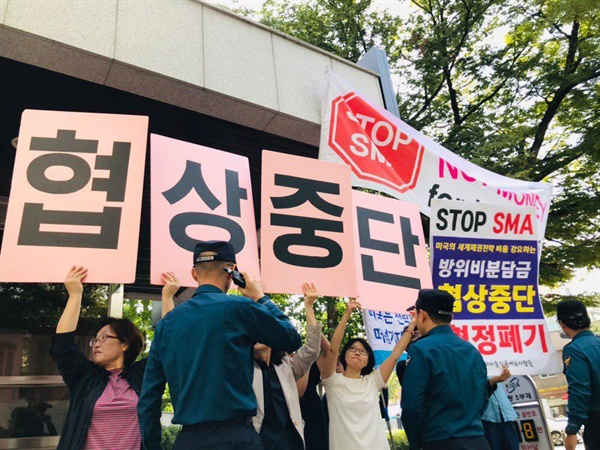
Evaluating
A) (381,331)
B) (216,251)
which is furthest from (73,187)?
(381,331)

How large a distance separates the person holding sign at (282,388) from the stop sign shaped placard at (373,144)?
2.12 metres

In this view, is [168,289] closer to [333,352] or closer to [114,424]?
[114,424]

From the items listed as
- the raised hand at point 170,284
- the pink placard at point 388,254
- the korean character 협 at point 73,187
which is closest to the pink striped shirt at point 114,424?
the raised hand at point 170,284

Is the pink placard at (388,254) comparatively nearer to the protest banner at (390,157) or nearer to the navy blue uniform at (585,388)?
the protest banner at (390,157)

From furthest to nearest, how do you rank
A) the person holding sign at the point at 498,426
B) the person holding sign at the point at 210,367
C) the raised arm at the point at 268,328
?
the person holding sign at the point at 498,426
the raised arm at the point at 268,328
the person holding sign at the point at 210,367

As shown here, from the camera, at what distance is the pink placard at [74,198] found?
283 cm

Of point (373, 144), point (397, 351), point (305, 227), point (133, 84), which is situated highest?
point (133, 84)

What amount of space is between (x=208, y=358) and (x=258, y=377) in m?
1.09

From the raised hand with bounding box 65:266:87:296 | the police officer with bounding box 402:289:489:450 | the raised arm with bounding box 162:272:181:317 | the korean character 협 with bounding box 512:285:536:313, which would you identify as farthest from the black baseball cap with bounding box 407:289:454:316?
the raised hand with bounding box 65:266:87:296

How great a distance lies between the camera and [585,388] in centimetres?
378

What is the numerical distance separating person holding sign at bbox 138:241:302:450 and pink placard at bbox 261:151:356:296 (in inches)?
39.7

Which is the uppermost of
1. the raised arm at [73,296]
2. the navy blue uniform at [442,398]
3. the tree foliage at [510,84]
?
the tree foliage at [510,84]

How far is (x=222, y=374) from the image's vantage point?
220 centimetres

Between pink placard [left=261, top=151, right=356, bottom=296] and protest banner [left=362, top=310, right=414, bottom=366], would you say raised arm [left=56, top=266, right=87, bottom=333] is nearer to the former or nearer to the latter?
pink placard [left=261, top=151, right=356, bottom=296]
